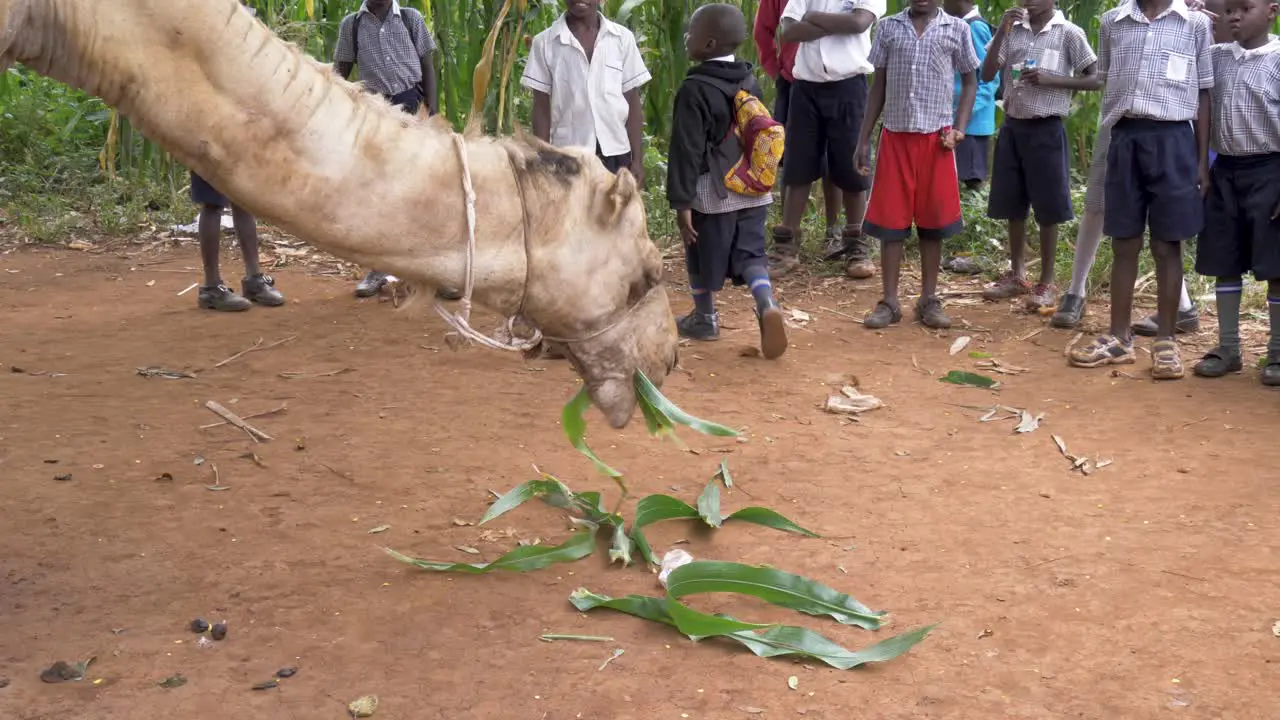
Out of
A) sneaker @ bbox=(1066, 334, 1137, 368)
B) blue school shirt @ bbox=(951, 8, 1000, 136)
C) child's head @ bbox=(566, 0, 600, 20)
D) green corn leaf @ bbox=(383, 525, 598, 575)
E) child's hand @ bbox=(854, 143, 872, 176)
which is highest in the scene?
child's head @ bbox=(566, 0, 600, 20)

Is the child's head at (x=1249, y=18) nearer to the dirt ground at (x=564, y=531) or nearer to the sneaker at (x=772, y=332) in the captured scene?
the dirt ground at (x=564, y=531)

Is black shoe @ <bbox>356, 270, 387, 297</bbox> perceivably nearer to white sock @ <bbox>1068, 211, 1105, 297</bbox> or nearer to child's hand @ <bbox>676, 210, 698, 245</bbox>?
child's hand @ <bbox>676, 210, 698, 245</bbox>

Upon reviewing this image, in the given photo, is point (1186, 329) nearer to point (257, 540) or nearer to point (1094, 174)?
point (1094, 174)

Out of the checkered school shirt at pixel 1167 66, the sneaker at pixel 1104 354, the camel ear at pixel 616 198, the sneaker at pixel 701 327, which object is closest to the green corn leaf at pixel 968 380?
the sneaker at pixel 1104 354

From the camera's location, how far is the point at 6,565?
379 cm

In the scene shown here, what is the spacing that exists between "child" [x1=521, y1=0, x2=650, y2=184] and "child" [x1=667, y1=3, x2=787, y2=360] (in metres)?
0.32

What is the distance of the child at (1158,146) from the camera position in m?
6.11

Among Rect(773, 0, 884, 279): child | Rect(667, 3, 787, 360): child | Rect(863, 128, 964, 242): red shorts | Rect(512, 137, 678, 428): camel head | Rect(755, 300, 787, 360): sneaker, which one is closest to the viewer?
Rect(512, 137, 678, 428): camel head

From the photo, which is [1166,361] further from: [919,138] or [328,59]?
[328,59]

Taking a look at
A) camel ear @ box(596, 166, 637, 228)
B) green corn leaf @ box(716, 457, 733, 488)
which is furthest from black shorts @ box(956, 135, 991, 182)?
camel ear @ box(596, 166, 637, 228)

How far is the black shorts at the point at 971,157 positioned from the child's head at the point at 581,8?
2.86 meters

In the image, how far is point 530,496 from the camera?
4164mm

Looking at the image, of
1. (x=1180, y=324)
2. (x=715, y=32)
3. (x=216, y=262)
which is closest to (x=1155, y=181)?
(x=1180, y=324)

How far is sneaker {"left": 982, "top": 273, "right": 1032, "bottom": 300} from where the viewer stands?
772cm
